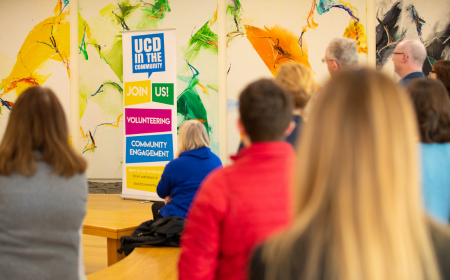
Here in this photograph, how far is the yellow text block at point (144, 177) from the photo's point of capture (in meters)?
5.64

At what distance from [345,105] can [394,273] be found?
258 mm

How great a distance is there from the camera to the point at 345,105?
2.05 ft

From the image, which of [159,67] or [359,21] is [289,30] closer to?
[359,21]

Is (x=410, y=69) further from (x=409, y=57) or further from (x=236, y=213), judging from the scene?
(x=236, y=213)

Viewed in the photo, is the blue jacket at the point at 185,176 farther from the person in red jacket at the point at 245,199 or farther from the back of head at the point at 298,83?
the person in red jacket at the point at 245,199

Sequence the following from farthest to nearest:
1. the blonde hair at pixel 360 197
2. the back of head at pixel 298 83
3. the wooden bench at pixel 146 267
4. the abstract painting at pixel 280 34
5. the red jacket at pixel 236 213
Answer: the abstract painting at pixel 280 34, the wooden bench at pixel 146 267, the back of head at pixel 298 83, the red jacket at pixel 236 213, the blonde hair at pixel 360 197

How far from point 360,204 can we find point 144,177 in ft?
17.6

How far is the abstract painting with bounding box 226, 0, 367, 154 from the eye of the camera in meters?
5.96

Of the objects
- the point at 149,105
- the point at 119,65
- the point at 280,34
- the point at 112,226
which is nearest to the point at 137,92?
the point at 149,105

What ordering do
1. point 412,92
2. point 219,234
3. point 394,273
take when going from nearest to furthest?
point 394,273 → point 219,234 → point 412,92

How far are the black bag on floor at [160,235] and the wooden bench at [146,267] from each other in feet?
0.17

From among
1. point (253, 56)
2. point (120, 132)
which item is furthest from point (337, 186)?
point (120, 132)

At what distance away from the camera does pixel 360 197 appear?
59cm

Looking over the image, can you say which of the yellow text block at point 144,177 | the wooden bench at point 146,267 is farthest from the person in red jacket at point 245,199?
the yellow text block at point 144,177
